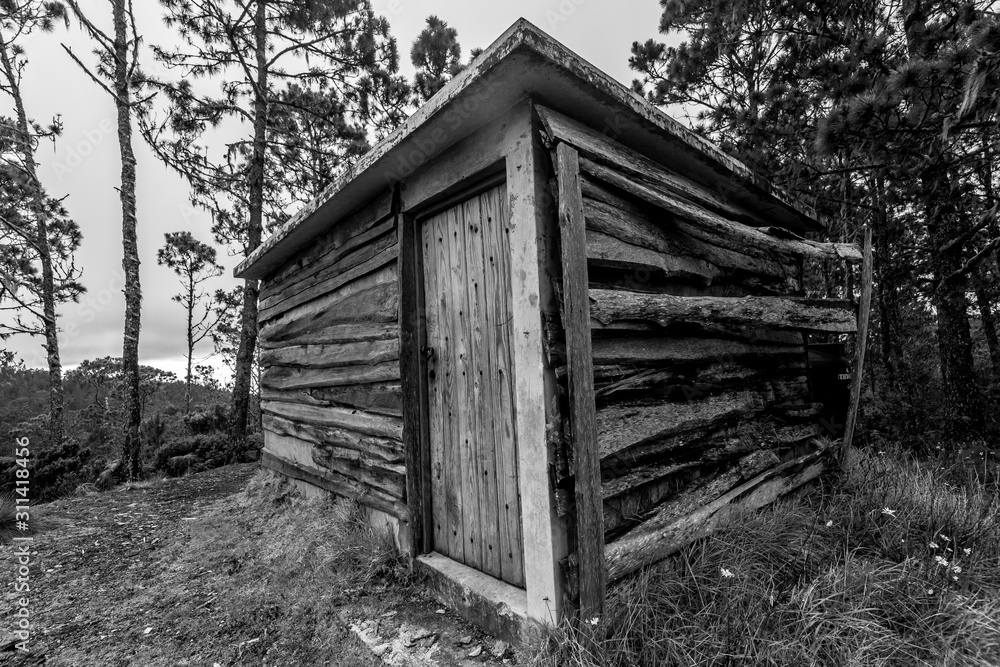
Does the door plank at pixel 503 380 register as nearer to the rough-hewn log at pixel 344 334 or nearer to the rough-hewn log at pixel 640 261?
the rough-hewn log at pixel 640 261

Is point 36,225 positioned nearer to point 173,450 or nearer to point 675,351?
point 173,450

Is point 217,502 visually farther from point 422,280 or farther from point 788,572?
point 788,572

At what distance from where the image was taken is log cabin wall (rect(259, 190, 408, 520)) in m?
3.47

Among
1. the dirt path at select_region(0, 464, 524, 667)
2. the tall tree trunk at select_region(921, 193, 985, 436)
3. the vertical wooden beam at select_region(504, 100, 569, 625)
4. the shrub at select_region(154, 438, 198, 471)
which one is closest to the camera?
the vertical wooden beam at select_region(504, 100, 569, 625)

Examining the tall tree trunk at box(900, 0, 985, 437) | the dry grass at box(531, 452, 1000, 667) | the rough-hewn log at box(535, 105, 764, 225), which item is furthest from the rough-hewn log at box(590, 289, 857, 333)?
the tall tree trunk at box(900, 0, 985, 437)

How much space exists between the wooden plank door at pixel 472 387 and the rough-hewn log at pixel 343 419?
0.39 m

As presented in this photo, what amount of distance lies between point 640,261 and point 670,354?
0.60 meters

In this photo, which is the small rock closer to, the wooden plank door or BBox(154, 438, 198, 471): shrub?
the wooden plank door

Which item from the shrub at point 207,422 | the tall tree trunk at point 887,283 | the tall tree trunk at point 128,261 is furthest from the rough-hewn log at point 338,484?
the tall tree trunk at point 887,283

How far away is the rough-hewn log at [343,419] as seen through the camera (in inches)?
135

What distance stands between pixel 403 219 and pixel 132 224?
6824 mm

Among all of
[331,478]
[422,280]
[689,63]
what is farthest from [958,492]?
[689,63]

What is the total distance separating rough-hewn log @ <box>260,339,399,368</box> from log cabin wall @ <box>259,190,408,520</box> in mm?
10

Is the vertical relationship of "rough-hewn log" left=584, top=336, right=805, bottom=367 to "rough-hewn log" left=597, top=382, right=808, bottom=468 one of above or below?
above
